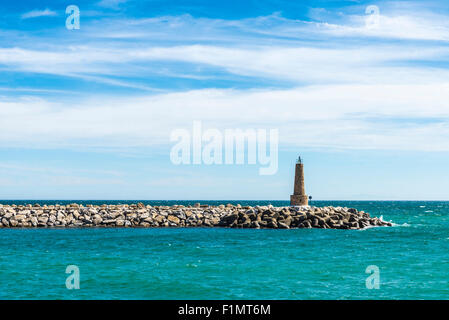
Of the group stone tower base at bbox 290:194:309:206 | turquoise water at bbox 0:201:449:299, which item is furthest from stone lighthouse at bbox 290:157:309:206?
turquoise water at bbox 0:201:449:299

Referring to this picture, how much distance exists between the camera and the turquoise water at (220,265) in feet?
61.3

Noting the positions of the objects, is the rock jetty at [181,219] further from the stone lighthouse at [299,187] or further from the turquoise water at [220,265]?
the turquoise water at [220,265]

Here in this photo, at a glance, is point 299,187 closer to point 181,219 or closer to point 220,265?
point 181,219

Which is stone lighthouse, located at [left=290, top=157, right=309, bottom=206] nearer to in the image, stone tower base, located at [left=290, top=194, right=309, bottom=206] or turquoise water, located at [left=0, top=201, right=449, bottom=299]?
stone tower base, located at [left=290, top=194, right=309, bottom=206]

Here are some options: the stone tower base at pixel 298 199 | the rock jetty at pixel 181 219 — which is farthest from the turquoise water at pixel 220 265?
the stone tower base at pixel 298 199

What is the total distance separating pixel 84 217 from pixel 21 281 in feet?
89.2

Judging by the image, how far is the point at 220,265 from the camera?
80.7 feet

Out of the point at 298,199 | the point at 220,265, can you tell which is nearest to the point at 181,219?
the point at 298,199

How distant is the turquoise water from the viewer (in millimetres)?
18688

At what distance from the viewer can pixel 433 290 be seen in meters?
19.2
